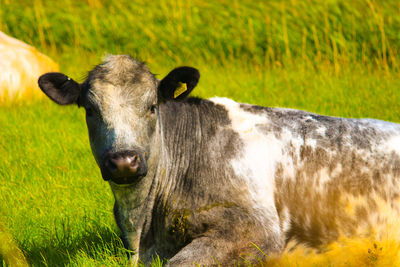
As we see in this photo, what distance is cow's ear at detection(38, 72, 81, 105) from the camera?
5.18 meters

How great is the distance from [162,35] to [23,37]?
403cm

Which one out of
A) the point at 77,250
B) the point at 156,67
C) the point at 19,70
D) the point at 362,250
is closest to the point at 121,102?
the point at 77,250

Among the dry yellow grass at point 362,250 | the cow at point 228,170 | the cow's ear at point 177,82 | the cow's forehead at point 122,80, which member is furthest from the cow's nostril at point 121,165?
the dry yellow grass at point 362,250

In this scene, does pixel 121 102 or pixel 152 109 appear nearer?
pixel 121 102

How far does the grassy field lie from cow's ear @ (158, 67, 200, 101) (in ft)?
5.00

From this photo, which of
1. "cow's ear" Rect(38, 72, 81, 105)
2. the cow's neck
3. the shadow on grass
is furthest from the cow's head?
the shadow on grass

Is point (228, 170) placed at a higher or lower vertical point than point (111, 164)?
lower

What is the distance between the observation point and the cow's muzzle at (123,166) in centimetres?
437

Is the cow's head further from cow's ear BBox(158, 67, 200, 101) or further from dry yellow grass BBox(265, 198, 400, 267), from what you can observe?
dry yellow grass BBox(265, 198, 400, 267)

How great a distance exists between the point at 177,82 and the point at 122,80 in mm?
535

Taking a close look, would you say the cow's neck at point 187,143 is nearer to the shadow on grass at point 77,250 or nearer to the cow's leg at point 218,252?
the cow's leg at point 218,252

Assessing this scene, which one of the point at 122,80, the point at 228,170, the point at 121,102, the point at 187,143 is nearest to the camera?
the point at 121,102

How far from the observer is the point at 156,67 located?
41.1 feet

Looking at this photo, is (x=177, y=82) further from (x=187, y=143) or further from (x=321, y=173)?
(x=321, y=173)
